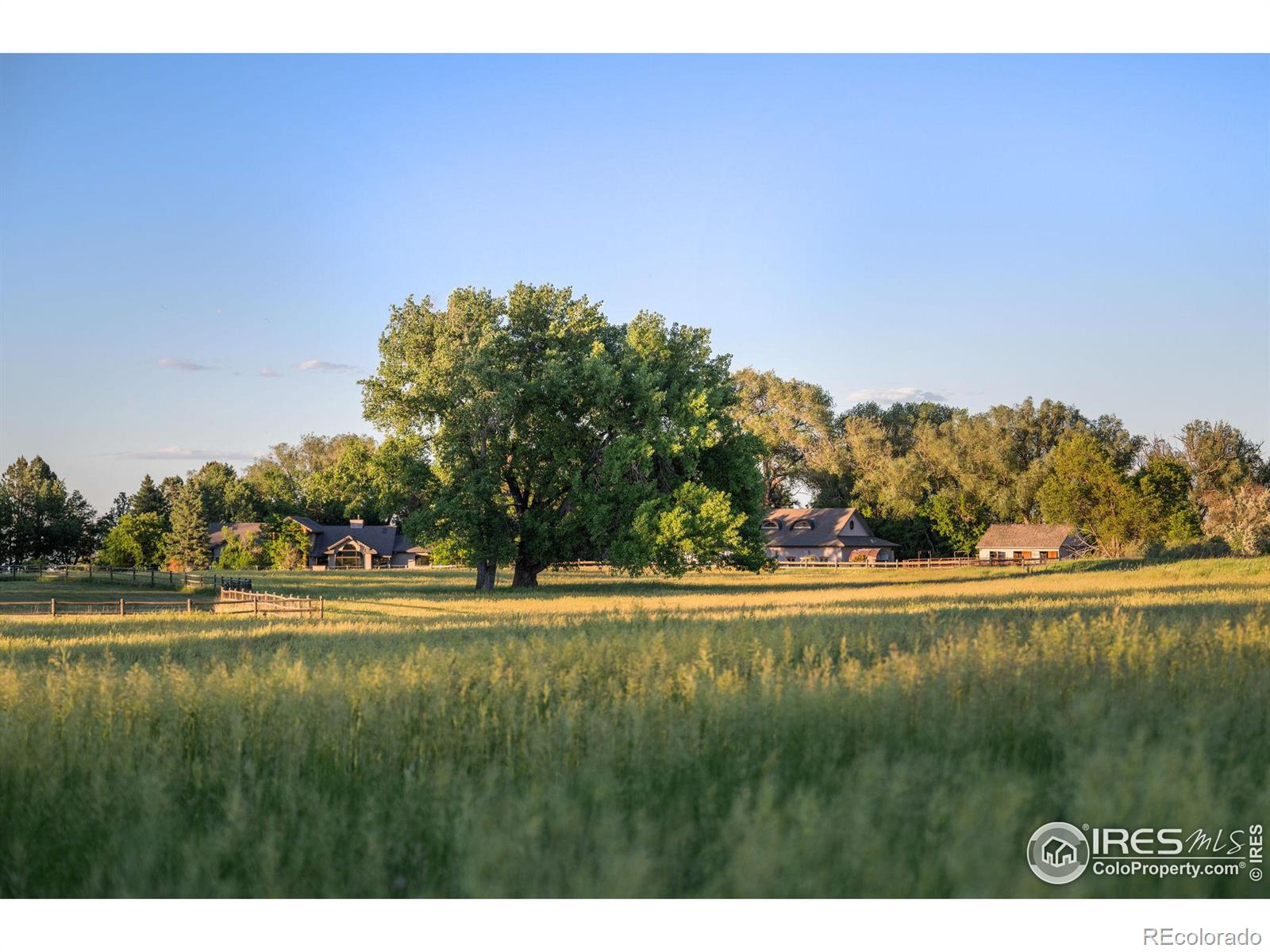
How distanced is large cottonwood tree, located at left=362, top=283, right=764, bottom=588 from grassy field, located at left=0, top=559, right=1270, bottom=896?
29.6 meters

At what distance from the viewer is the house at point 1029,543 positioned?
3952 inches

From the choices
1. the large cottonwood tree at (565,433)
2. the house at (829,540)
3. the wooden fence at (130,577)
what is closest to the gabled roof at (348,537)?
the wooden fence at (130,577)

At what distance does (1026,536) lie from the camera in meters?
102

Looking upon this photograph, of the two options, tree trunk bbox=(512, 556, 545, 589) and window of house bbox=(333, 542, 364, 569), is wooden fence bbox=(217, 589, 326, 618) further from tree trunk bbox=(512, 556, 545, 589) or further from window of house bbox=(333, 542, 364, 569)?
window of house bbox=(333, 542, 364, 569)

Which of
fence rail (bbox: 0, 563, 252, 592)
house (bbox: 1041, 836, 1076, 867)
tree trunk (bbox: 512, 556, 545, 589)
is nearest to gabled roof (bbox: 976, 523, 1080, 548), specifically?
tree trunk (bbox: 512, 556, 545, 589)

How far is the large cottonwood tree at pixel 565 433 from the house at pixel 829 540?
59790 mm

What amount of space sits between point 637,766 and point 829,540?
3985 inches

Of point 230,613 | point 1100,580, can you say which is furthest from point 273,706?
point 1100,580

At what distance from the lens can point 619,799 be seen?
7203 millimetres

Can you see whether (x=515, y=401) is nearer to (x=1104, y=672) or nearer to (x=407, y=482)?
(x=407, y=482)

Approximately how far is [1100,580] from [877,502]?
64.4 metres

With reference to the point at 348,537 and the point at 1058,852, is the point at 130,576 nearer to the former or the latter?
the point at 348,537

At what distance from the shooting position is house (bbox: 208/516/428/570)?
392ft

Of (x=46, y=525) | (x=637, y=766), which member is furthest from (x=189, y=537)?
(x=637, y=766)
